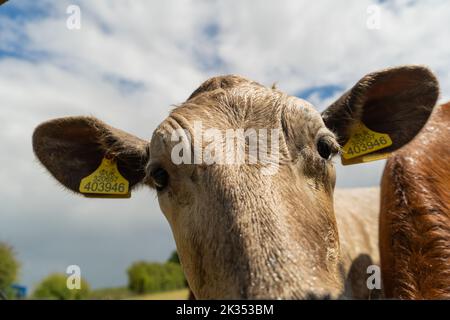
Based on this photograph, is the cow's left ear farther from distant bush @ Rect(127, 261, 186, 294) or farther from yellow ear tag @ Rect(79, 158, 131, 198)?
distant bush @ Rect(127, 261, 186, 294)

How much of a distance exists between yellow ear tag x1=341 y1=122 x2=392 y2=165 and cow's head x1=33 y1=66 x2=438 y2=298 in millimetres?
103

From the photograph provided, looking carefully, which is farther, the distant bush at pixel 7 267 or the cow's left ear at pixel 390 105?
the distant bush at pixel 7 267

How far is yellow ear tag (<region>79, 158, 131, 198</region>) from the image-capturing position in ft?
15.9

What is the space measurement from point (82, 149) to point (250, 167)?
2.76 metres

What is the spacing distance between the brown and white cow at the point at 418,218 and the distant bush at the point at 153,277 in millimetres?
36683

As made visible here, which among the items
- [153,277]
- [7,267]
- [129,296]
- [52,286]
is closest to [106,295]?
[7,267]

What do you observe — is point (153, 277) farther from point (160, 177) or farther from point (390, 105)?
point (160, 177)

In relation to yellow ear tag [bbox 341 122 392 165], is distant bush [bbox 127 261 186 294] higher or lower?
lower

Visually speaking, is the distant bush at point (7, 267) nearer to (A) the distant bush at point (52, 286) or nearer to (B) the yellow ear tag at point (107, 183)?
(A) the distant bush at point (52, 286)

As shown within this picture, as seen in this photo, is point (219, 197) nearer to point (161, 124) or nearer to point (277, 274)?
point (277, 274)

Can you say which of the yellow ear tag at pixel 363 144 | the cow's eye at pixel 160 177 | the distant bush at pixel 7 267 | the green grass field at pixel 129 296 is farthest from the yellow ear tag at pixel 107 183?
the distant bush at pixel 7 267

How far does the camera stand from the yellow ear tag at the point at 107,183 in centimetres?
484

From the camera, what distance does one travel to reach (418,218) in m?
4.16

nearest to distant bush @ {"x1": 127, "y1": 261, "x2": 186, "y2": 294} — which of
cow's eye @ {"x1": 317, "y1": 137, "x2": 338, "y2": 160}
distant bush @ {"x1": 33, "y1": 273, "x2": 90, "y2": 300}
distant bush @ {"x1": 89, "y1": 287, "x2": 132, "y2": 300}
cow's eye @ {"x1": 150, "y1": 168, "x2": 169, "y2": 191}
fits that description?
distant bush @ {"x1": 89, "y1": 287, "x2": 132, "y2": 300}
